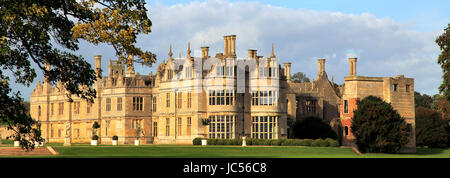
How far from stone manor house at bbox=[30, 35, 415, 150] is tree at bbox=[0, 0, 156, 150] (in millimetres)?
25021

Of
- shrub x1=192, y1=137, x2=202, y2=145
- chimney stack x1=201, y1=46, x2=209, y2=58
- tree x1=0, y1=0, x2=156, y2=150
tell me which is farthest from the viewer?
chimney stack x1=201, y1=46, x2=209, y2=58

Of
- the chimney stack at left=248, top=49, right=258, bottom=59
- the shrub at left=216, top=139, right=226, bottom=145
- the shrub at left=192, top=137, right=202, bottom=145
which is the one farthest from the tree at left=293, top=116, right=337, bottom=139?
the shrub at left=216, top=139, right=226, bottom=145

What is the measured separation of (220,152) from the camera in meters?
45.0

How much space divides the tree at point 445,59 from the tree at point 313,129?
1152 centimetres

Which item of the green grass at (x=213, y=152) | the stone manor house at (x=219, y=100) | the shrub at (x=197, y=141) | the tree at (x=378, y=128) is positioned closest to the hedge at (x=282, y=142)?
the shrub at (x=197, y=141)

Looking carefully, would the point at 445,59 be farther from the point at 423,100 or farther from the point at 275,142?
the point at 423,100

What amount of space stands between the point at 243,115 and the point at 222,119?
1970 mm

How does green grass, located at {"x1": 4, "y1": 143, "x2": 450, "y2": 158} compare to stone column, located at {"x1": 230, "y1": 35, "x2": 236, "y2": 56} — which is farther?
stone column, located at {"x1": 230, "y1": 35, "x2": 236, "y2": 56}

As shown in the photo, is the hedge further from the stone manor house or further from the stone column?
the stone column

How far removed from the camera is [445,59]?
186ft

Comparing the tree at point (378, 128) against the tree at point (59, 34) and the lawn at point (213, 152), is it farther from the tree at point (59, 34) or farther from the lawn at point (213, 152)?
the tree at point (59, 34)

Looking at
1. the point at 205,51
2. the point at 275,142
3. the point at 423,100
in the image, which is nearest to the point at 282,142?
the point at 275,142

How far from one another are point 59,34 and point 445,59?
131 ft

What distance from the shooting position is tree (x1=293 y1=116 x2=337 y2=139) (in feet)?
208
